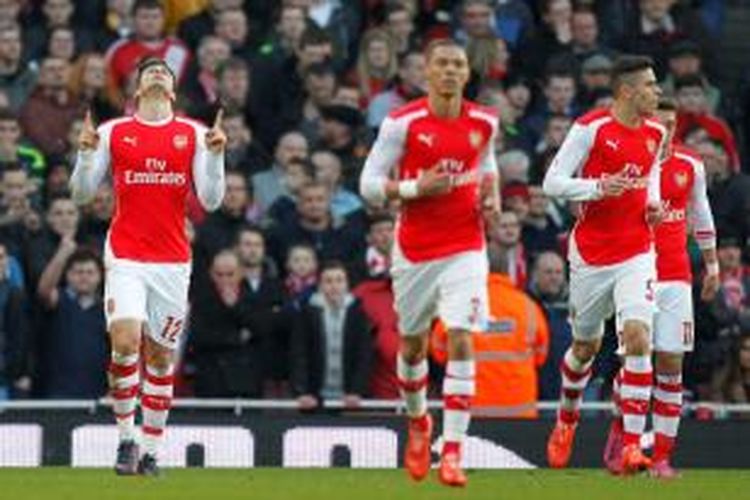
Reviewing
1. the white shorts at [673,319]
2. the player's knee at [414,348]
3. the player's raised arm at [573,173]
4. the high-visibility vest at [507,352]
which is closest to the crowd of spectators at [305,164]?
the high-visibility vest at [507,352]


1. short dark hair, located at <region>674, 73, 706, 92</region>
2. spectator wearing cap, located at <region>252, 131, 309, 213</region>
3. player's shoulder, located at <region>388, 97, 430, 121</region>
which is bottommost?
spectator wearing cap, located at <region>252, 131, 309, 213</region>

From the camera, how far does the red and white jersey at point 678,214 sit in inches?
855

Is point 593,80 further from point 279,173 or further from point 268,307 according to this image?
point 268,307

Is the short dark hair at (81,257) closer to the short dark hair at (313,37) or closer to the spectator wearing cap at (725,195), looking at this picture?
the short dark hair at (313,37)

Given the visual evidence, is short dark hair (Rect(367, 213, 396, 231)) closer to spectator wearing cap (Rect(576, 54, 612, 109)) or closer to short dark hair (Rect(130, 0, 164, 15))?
spectator wearing cap (Rect(576, 54, 612, 109))

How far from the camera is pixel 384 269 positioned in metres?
25.8

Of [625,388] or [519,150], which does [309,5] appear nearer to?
[519,150]

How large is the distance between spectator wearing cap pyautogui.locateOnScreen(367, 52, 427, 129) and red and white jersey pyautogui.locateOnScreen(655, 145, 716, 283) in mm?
6276

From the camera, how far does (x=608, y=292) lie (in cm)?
2114

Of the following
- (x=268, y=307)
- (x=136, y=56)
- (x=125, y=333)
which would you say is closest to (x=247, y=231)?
(x=268, y=307)

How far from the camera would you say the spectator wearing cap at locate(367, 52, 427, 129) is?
27.9m

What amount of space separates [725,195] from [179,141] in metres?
7.26

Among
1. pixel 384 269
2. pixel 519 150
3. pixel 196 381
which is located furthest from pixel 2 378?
pixel 519 150

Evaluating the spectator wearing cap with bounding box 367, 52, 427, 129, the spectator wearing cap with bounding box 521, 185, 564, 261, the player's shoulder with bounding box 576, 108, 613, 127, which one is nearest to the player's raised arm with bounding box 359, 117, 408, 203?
the player's shoulder with bounding box 576, 108, 613, 127
